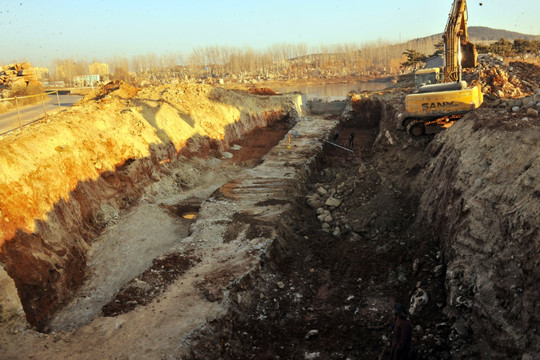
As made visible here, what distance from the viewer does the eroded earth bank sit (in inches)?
285

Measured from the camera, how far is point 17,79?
2669 centimetres

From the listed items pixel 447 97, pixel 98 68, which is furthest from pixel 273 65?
pixel 447 97

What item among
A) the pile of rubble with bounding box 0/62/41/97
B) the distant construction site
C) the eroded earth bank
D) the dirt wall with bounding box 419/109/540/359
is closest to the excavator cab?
the distant construction site

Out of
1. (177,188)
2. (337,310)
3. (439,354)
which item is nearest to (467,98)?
(337,310)

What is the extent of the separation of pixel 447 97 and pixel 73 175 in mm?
13506

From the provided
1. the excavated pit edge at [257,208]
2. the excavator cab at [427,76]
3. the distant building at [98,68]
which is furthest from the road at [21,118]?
the distant building at [98,68]

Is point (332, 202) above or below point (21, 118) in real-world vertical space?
below

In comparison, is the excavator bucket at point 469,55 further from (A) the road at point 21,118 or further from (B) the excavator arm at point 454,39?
(A) the road at point 21,118

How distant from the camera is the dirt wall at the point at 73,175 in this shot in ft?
34.4

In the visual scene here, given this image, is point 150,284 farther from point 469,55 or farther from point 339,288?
point 469,55

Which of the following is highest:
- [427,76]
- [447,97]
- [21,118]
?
[427,76]

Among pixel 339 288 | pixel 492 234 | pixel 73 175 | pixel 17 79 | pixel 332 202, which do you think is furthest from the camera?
pixel 17 79

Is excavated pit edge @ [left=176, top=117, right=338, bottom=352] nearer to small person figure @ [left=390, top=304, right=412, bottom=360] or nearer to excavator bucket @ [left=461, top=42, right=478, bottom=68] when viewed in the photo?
small person figure @ [left=390, top=304, right=412, bottom=360]

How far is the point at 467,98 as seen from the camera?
14.1m
